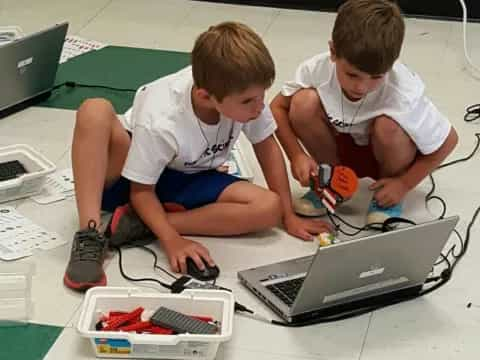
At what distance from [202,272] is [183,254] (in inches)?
2.3

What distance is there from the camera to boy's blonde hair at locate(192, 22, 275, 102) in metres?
1.72

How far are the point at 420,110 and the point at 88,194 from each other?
A: 29.6 inches

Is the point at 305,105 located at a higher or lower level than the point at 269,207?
higher

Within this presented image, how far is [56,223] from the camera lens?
2.04 metres

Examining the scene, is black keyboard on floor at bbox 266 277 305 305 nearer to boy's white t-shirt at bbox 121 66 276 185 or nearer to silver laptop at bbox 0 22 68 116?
boy's white t-shirt at bbox 121 66 276 185

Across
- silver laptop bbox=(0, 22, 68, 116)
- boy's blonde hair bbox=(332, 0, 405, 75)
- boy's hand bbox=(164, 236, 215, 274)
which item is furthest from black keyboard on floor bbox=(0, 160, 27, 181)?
boy's blonde hair bbox=(332, 0, 405, 75)

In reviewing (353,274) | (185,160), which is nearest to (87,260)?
(185,160)

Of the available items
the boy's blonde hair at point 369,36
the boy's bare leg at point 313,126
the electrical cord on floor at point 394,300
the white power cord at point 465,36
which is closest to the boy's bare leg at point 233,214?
the electrical cord on floor at point 394,300

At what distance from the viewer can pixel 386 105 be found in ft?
6.62

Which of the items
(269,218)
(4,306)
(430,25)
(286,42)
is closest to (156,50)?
(286,42)

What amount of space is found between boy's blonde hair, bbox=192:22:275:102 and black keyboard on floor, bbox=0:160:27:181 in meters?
0.60

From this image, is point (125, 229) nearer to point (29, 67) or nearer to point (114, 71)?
point (29, 67)

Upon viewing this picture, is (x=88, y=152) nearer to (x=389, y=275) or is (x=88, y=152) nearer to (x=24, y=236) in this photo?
(x=24, y=236)

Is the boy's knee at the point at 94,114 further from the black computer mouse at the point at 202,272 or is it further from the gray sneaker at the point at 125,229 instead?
the black computer mouse at the point at 202,272
